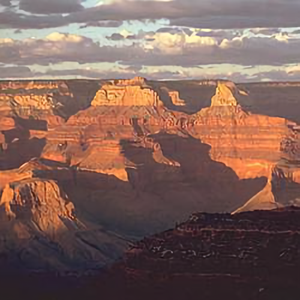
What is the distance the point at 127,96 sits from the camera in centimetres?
7144

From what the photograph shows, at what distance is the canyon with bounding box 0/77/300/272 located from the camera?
47906 millimetres

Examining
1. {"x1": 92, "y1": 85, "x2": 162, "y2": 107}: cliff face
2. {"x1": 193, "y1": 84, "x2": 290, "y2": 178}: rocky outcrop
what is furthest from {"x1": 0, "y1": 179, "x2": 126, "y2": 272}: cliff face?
{"x1": 92, "y1": 85, "x2": 162, "y2": 107}: cliff face

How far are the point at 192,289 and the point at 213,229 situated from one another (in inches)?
71.1

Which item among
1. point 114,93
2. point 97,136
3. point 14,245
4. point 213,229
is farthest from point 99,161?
point 213,229

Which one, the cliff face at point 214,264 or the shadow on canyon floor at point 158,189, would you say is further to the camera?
the shadow on canyon floor at point 158,189

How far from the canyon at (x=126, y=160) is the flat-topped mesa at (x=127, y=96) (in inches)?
3.1

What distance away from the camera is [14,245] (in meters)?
46.7

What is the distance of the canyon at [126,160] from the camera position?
4791cm

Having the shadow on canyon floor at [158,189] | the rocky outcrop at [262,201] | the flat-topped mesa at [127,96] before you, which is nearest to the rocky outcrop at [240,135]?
the shadow on canyon floor at [158,189]

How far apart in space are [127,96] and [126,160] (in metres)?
10.3

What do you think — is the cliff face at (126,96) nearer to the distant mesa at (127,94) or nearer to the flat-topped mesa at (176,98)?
the distant mesa at (127,94)

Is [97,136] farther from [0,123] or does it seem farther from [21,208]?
[21,208]

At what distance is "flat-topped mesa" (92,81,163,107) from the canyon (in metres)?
0.08

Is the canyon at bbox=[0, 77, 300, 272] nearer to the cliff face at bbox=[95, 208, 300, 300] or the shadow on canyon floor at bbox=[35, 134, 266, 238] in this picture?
the shadow on canyon floor at bbox=[35, 134, 266, 238]
